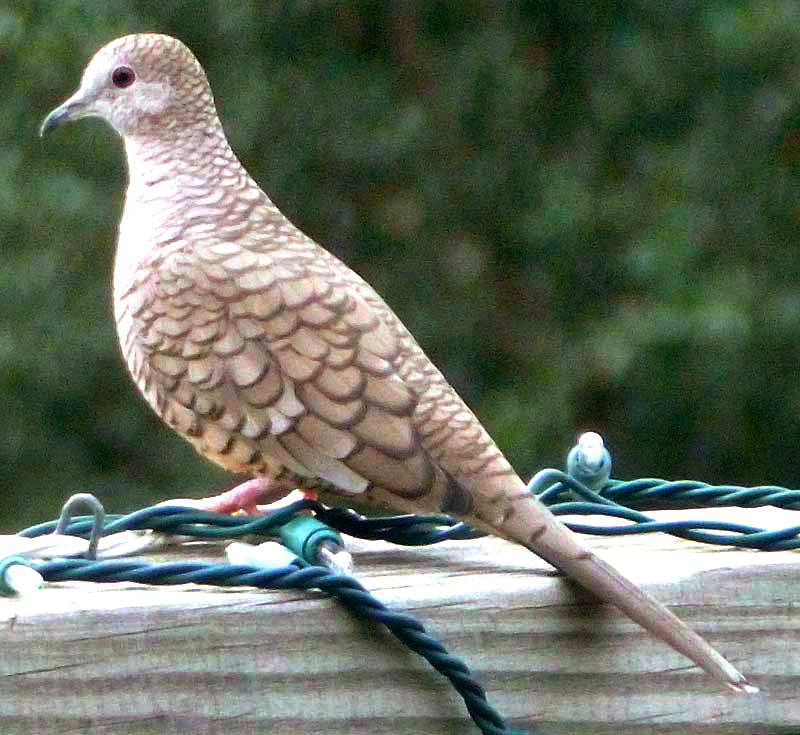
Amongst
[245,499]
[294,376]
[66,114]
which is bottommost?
[245,499]

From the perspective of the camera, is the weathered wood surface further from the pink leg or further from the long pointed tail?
the pink leg

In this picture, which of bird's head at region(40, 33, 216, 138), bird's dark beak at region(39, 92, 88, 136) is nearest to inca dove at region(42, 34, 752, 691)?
bird's head at region(40, 33, 216, 138)

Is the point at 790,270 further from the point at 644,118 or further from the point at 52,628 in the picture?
the point at 52,628

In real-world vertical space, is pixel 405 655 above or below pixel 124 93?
below

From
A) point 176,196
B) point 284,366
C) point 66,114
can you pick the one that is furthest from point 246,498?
point 66,114

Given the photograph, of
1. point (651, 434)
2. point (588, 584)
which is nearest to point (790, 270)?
point (651, 434)

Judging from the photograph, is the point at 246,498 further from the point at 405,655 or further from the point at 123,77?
the point at 123,77
